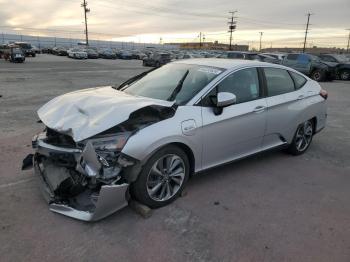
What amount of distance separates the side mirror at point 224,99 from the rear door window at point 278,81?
3.51 feet

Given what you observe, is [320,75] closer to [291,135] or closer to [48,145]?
[291,135]

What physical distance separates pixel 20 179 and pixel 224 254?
2837 mm

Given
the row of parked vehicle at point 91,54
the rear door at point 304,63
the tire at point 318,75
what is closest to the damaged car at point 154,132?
the tire at point 318,75

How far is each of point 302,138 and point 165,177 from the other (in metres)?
2.99

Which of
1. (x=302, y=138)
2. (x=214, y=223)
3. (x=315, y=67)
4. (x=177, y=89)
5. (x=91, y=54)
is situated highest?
(x=177, y=89)

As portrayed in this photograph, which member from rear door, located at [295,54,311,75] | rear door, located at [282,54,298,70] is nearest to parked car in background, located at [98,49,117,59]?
rear door, located at [282,54,298,70]

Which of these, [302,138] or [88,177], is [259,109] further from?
[88,177]

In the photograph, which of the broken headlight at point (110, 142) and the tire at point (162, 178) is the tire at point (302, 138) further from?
the broken headlight at point (110, 142)

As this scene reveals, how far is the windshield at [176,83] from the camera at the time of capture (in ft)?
13.9

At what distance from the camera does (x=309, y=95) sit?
5707 millimetres

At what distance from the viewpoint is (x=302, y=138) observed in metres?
5.73

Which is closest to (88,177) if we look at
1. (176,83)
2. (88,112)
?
(88,112)

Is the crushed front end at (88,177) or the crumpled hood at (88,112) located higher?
the crumpled hood at (88,112)

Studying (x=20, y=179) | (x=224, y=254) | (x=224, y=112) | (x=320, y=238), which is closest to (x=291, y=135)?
(x=224, y=112)
